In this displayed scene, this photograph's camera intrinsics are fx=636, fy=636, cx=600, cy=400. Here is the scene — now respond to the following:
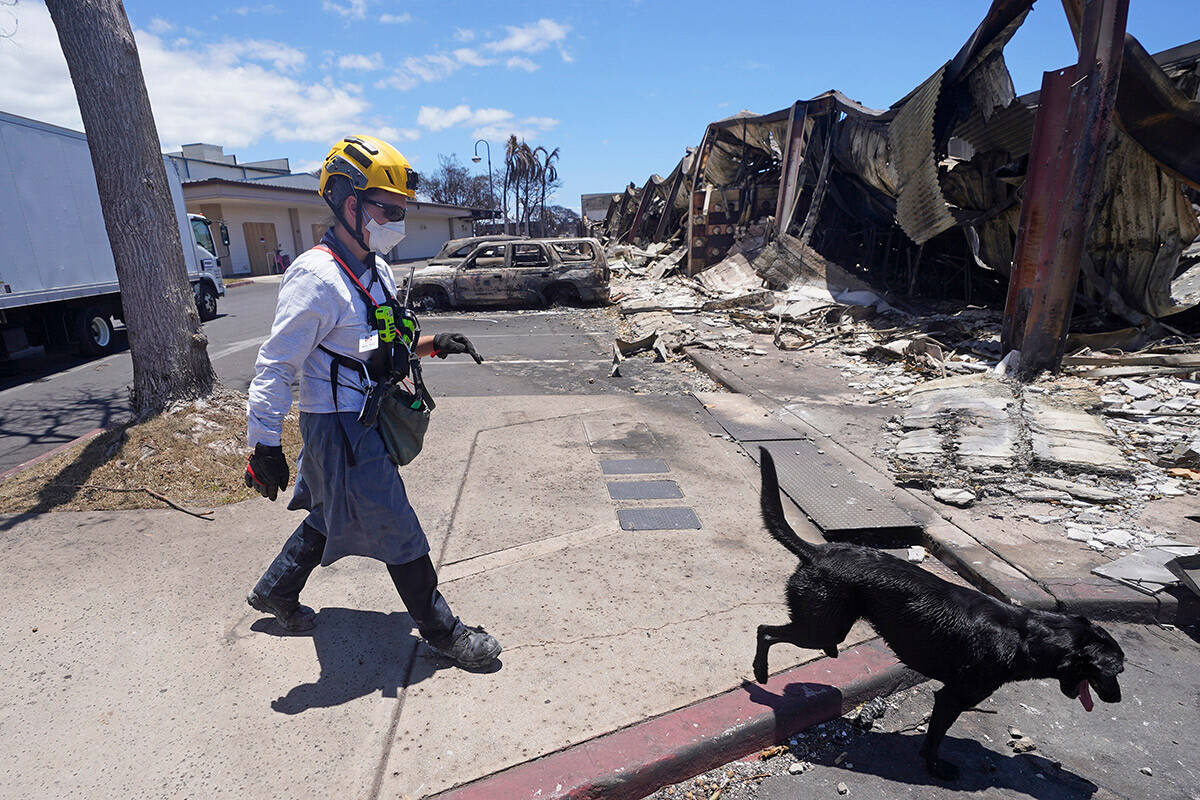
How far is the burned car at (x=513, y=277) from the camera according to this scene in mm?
14438

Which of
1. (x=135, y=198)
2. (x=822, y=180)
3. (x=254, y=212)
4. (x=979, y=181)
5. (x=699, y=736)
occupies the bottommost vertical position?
(x=699, y=736)

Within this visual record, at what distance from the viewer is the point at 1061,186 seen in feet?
19.6

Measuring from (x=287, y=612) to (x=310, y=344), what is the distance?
128 centimetres

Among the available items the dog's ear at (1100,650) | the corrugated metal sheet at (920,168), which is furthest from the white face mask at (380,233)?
the corrugated metal sheet at (920,168)

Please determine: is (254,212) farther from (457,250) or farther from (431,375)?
(431,375)

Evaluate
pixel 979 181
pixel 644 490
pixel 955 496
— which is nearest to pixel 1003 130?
pixel 979 181

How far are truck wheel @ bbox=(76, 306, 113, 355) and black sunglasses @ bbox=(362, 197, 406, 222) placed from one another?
11.0m

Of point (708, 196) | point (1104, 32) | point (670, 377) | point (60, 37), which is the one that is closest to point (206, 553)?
point (60, 37)

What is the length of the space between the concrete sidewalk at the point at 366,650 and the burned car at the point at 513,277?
1061 cm

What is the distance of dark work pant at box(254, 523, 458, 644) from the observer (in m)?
2.49

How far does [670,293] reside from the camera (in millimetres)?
14312

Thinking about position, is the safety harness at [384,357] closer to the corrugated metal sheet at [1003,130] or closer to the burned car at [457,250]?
the corrugated metal sheet at [1003,130]

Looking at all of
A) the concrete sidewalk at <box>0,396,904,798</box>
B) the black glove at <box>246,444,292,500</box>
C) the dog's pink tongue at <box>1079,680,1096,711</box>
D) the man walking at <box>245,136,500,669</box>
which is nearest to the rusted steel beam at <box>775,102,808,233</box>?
the concrete sidewalk at <box>0,396,904,798</box>

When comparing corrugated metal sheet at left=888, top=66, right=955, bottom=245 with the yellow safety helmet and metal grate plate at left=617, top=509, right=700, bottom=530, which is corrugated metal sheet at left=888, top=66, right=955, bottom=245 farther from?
the yellow safety helmet
